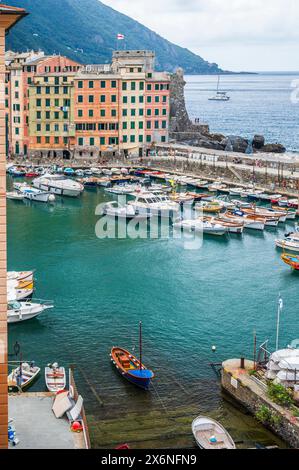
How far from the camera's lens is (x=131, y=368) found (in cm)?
2081

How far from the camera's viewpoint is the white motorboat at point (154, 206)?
43844mm

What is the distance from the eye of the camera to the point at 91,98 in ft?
198

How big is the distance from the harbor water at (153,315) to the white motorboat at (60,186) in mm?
7969

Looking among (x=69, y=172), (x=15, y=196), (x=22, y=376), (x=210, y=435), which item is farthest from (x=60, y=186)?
(x=210, y=435)

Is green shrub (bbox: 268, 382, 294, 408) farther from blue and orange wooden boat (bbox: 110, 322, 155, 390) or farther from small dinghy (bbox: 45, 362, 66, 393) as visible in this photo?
small dinghy (bbox: 45, 362, 66, 393)

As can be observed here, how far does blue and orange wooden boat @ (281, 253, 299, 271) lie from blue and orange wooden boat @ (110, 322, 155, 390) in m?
13.0

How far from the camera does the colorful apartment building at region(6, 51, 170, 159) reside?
199 ft

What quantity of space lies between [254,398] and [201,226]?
881 inches

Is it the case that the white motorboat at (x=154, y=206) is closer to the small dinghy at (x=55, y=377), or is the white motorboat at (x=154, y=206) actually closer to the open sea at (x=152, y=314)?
the open sea at (x=152, y=314)

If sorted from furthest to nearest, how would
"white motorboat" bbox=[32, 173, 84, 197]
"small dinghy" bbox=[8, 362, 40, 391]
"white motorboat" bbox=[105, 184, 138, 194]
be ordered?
1. "white motorboat" bbox=[32, 173, 84, 197]
2. "white motorboat" bbox=[105, 184, 138, 194]
3. "small dinghy" bbox=[8, 362, 40, 391]

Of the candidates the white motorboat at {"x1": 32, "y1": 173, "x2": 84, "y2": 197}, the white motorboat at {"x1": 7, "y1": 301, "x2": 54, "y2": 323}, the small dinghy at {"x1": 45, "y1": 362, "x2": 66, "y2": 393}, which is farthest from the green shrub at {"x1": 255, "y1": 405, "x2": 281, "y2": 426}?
the white motorboat at {"x1": 32, "y1": 173, "x2": 84, "y2": 197}

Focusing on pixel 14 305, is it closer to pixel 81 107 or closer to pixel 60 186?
pixel 60 186
